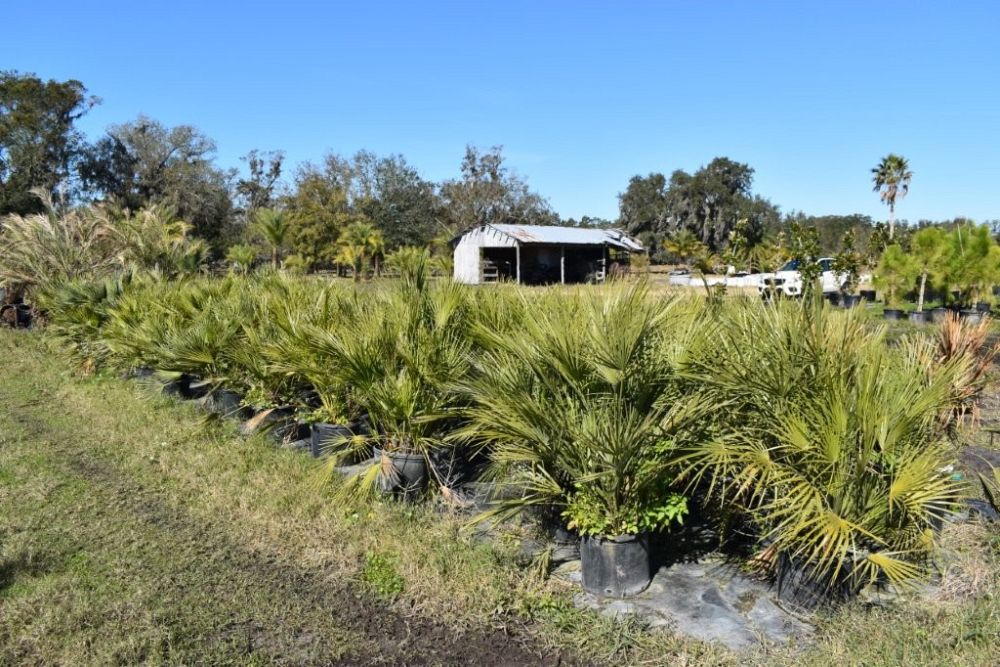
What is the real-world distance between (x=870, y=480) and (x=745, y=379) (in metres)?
0.80

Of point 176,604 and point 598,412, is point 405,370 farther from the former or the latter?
point 176,604

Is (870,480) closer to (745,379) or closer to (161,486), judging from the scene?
(745,379)

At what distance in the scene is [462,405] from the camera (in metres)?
5.68

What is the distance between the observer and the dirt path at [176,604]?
3559 millimetres

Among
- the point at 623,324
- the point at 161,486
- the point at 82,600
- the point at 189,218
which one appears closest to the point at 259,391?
the point at 161,486

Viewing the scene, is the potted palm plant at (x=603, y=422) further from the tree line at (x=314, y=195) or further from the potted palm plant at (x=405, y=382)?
the tree line at (x=314, y=195)

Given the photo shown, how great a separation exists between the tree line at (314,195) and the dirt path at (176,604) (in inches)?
1117

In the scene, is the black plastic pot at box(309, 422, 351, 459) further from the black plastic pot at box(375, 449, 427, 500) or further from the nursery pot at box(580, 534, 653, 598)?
the nursery pot at box(580, 534, 653, 598)

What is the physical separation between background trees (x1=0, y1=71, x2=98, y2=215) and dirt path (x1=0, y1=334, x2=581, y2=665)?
40727 millimetres

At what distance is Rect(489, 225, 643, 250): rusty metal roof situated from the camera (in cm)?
3272

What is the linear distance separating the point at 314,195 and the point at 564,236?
→ 68.0ft

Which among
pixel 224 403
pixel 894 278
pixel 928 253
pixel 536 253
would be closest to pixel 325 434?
pixel 224 403

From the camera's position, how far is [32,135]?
40.1 m

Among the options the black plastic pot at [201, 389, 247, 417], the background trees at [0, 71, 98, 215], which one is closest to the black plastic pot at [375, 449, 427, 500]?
the black plastic pot at [201, 389, 247, 417]
